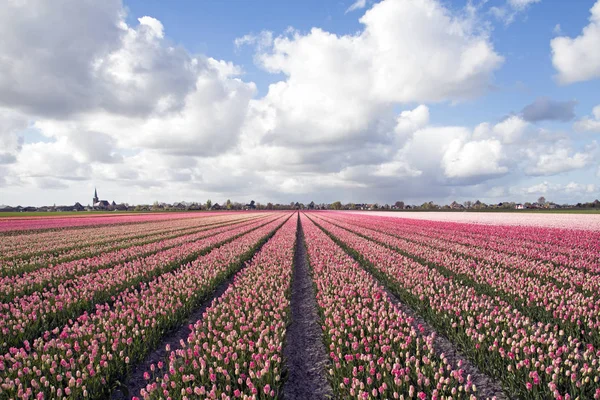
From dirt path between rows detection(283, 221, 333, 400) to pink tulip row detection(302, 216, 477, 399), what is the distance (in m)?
0.41

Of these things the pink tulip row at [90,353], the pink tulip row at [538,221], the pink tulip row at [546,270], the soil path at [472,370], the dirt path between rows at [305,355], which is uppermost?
the pink tulip row at [538,221]

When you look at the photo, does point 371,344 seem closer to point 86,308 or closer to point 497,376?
point 497,376

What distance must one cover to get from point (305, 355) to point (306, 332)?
123 cm

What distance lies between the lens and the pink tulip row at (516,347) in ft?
15.2

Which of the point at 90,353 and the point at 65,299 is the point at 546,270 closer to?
the point at 90,353

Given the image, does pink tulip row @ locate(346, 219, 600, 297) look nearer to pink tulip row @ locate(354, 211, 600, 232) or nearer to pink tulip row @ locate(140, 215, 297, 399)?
pink tulip row @ locate(140, 215, 297, 399)

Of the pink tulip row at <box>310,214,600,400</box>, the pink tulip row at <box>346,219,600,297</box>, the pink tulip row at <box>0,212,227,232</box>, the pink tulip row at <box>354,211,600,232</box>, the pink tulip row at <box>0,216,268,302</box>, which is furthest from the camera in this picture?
the pink tulip row at <box>0,212,227,232</box>

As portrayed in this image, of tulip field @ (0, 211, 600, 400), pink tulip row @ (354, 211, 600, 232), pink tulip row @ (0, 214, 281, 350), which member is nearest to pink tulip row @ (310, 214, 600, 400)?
tulip field @ (0, 211, 600, 400)

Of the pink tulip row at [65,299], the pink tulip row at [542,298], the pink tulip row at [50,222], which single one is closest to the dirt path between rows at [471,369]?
the pink tulip row at [542,298]

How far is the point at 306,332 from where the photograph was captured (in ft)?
27.0

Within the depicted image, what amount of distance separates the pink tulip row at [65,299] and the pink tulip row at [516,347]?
848 cm

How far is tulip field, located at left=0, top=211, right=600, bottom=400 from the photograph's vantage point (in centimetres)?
475

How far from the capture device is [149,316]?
7422 mm

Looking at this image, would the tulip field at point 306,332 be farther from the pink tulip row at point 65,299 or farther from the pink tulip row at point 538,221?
the pink tulip row at point 538,221
